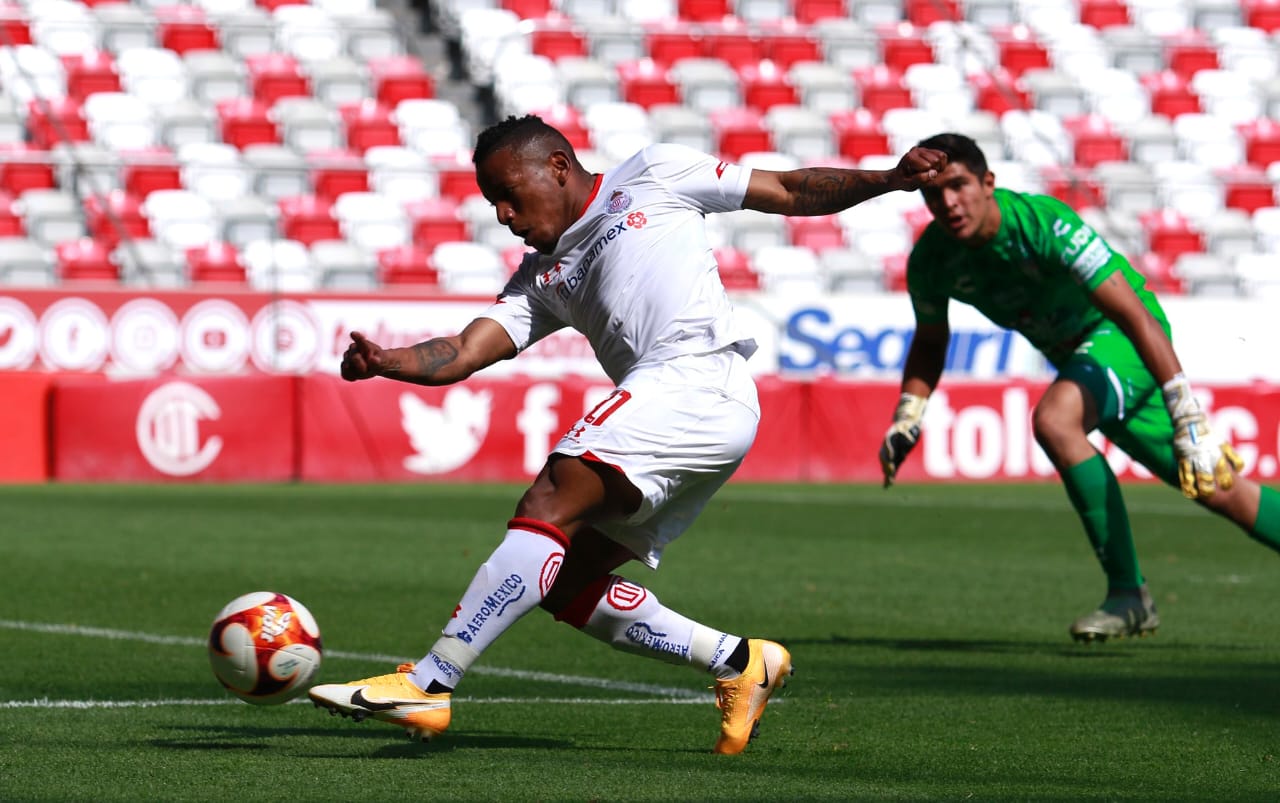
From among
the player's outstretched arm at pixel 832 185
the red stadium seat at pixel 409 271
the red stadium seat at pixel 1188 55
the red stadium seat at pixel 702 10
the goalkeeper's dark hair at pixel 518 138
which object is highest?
the red stadium seat at pixel 702 10

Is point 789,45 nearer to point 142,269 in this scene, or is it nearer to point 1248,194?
point 1248,194

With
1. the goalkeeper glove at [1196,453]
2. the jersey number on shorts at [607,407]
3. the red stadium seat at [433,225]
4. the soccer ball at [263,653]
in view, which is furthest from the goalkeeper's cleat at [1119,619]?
the red stadium seat at [433,225]

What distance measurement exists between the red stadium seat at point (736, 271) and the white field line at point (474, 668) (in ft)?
45.9

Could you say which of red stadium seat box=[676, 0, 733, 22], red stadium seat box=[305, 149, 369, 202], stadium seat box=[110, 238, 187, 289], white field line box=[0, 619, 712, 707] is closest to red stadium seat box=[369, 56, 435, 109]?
red stadium seat box=[305, 149, 369, 202]

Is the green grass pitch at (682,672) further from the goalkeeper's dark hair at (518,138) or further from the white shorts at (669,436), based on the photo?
the goalkeeper's dark hair at (518,138)

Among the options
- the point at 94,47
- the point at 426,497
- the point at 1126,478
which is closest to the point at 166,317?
the point at 426,497

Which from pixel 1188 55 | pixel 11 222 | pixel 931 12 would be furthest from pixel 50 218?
pixel 1188 55

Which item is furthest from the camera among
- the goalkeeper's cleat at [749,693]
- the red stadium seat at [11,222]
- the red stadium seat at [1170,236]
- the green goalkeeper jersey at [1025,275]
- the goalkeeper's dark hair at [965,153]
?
the red stadium seat at [1170,236]

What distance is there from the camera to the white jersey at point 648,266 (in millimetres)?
5789

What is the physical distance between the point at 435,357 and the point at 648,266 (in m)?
0.68

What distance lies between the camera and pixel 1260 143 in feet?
89.7

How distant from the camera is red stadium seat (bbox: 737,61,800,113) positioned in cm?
2645

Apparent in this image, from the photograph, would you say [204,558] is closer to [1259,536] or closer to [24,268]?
[1259,536]

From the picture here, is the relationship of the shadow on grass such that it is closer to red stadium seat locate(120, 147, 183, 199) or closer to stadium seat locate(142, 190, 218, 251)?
stadium seat locate(142, 190, 218, 251)
